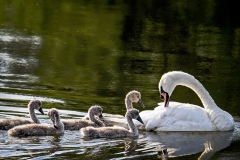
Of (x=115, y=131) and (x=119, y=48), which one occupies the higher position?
(x=119, y=48)

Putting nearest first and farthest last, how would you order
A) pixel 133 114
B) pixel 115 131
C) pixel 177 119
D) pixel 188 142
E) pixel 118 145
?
1. pixel 118 145
2. pixel 115 131
3. pixel 188 142
4. pixel 133 114
5. pixel 177 119

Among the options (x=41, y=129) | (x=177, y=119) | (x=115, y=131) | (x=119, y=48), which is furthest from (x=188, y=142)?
(x=119, y=48)

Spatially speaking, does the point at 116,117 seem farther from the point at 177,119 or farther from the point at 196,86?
the point at 196,86

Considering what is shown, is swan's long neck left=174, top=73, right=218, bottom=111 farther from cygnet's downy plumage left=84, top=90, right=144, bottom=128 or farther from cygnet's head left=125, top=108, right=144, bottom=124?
cygnet's head left=125, top=108, right=144, bottom=124

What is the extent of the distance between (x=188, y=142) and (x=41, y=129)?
8.44ft

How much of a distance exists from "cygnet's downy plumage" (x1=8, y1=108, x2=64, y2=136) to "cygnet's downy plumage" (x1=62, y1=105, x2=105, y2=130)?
1.13 ft

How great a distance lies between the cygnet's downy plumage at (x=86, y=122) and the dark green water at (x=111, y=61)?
7.0 inches

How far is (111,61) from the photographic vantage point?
21453 millimetres

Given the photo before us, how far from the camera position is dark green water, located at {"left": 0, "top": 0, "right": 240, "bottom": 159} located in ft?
40.0

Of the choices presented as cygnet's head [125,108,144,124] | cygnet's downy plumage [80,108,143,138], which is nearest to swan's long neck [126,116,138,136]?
cygnet's downy plumage [80,108,143,138]

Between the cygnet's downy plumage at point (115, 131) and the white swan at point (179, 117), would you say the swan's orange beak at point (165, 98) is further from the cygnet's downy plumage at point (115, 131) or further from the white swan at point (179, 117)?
the cygnet's downy plumage at point (115, 131)

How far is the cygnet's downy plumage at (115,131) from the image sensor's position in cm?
1241

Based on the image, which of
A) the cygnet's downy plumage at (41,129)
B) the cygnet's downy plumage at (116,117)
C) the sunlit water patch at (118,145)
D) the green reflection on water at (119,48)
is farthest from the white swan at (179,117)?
the cygnet's downy plumage at (41,129)

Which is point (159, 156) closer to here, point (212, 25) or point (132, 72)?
point (132, 72)
